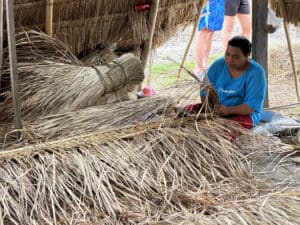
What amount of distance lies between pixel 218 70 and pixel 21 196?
1675 mm

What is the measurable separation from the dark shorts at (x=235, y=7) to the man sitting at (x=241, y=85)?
258 cm

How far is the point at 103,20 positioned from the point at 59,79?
999 mm

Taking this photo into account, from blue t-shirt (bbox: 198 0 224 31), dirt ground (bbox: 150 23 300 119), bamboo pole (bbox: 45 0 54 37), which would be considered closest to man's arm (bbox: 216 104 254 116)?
bamboo pole (bbox: 45 0 54 37)

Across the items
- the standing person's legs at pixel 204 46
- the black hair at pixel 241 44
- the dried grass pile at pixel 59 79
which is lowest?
the standing person's legs at pixel 204 46

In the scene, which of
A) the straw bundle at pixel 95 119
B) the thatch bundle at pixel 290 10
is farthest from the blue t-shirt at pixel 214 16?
the straw bundle at pixel 95 119

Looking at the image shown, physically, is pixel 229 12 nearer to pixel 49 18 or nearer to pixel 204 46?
pixel 204 46

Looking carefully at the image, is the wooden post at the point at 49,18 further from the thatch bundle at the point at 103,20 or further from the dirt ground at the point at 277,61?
the dirt ground at the point at 277,61

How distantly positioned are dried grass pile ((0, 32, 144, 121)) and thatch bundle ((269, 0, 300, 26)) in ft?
3.64

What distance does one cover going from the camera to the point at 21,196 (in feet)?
6.71

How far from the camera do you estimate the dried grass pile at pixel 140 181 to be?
2.00m

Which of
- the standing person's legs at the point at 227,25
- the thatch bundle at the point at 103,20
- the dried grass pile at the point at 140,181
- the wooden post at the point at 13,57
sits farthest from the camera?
the standing person's legs at the point at 227,25

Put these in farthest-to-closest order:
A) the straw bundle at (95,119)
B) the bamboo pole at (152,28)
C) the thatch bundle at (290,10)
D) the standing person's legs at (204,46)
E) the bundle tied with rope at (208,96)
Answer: the standing person's legs at (204,46) → the bamboo pole at (152,28) → the thatch bundle at (290,10) → the bundle tied with rope at (208,96) → the straw bundle at (95,119)

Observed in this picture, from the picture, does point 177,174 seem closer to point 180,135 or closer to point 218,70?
point 180,135

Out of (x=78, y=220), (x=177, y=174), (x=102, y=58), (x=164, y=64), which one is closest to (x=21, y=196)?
(x=78, y=220)
